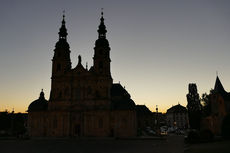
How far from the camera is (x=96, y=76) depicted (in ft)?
200

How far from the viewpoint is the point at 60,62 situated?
64625mm

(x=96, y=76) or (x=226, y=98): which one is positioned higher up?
(x=96, y=76)

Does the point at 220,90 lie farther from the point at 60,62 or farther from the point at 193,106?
the point at 60,62

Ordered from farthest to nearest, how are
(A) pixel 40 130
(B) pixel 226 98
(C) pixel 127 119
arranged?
1. (A) pixel 40 130
2. (C) pixel 127 119
3. (B) pixel 226 98

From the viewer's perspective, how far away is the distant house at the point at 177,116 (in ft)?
451

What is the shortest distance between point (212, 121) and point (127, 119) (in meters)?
20.8

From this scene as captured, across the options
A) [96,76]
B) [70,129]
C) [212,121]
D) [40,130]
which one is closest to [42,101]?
[40,130]

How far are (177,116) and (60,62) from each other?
313 feet

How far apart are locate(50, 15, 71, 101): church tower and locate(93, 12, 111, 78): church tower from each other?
789cm

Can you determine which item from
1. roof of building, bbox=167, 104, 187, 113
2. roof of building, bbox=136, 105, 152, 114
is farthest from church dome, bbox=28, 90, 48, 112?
roof of building, bbox=167, 104, 187, 113

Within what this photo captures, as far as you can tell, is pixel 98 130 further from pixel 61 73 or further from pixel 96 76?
pixel 61 73

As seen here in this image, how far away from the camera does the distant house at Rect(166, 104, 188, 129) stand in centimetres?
13738

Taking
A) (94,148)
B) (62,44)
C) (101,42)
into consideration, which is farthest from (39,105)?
(94,148)

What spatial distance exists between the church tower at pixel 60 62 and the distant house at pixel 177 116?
89.7m
